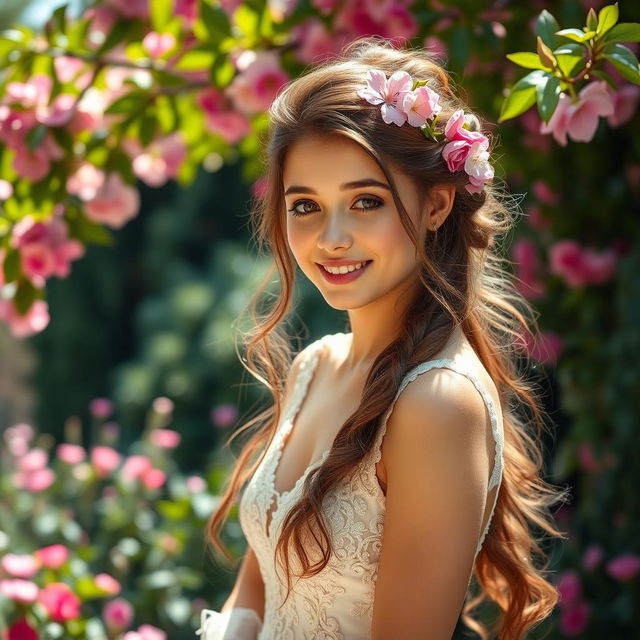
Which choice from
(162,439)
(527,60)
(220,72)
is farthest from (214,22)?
(162,439)

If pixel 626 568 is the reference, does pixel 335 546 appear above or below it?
above

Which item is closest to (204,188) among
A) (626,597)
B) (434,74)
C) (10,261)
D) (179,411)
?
(179,411)

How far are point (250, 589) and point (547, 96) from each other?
1.08 metres

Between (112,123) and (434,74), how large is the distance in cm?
126

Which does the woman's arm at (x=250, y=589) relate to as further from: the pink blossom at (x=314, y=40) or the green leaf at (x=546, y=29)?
the pink blossom at (x=314, y=40)

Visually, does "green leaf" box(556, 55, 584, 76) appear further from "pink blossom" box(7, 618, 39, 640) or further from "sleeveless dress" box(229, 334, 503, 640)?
"pink blossom" box(7, 618, 39, 640)

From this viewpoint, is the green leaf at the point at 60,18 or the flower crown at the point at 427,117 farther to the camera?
the green leaf at the point at 60,18

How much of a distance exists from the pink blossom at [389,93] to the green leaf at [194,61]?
1101 mm

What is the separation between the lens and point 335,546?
5.22 feet

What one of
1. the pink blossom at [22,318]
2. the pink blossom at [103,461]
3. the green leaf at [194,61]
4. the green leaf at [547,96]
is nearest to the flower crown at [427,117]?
the green leaf at [547,96]

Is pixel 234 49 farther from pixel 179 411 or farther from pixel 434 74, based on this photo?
pixel 179 411

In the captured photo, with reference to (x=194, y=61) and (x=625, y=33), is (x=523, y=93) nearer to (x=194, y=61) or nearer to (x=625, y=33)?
(x=625, y=33)

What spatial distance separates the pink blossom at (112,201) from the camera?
8.84 feet

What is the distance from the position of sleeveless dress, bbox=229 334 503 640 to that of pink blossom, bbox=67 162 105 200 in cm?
116
